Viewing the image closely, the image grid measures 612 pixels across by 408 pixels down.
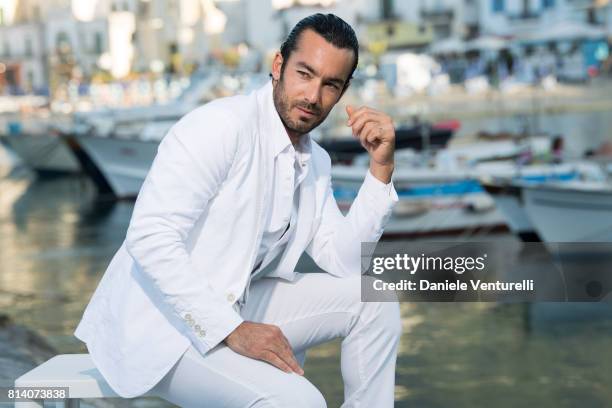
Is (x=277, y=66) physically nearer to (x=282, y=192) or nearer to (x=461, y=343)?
(x=282, y=192)

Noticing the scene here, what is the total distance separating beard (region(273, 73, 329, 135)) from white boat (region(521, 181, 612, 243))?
8.39 meters

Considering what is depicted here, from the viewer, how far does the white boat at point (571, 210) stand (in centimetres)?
1107

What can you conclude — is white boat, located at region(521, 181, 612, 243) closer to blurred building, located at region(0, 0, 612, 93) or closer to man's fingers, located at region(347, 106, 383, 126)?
man's fingers, located at region(347, 106, 383, 126)

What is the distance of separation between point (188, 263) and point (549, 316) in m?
7.16

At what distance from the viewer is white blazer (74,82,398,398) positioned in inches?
105

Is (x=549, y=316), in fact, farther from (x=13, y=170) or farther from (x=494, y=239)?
(x=13, y=170)

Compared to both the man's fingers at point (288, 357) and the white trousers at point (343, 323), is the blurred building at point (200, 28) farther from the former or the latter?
the man's fingers at point (288, 357)

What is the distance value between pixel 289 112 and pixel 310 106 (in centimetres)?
6

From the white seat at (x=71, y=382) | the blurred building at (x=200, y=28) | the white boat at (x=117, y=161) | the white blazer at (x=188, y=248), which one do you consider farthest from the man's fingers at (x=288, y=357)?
the blurred building at (x=200, y=28)

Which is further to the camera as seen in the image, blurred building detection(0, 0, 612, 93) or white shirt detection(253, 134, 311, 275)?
blurred building detection(0, 0, 612, 93)

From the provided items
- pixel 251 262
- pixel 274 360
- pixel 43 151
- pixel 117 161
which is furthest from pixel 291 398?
pixel 43 151

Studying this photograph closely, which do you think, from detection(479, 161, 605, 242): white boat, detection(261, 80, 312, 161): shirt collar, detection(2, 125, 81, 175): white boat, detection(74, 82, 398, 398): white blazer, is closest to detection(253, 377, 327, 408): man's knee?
detection(74, 82, 398, 398): white blazer

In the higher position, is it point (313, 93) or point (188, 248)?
point (313, 93)

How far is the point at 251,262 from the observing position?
283 cm
